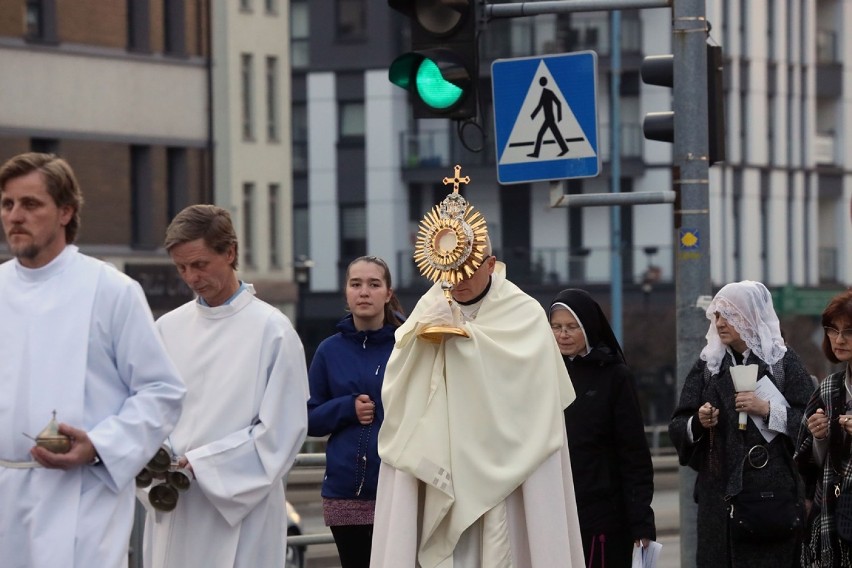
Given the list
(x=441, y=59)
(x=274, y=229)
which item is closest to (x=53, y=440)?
(x=441, y=59)

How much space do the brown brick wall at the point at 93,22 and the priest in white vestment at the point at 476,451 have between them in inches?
1257

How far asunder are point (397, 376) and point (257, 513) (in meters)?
0.77

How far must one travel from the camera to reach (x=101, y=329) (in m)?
6.61

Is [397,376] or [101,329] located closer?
[101,329]

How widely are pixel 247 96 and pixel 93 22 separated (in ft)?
24.7

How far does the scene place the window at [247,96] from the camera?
46.5m

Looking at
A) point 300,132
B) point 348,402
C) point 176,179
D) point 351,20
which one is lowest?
point 348,402

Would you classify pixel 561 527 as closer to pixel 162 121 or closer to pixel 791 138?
pixel 162 121

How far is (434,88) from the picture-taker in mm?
10242

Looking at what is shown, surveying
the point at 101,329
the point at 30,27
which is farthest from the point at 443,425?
the point at 30,27

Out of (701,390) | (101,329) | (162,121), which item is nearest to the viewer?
(101,329)

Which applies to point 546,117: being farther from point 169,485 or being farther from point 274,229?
point 274,229

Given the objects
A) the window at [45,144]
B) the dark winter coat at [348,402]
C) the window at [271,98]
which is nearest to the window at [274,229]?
the window at [271,98]

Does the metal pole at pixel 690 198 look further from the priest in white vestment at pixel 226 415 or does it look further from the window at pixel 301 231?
the window at pixel 301 231
